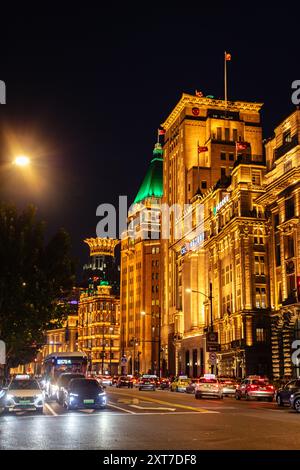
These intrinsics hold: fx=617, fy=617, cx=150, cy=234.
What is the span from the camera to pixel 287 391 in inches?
1289

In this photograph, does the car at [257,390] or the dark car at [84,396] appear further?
the car at [257,390]

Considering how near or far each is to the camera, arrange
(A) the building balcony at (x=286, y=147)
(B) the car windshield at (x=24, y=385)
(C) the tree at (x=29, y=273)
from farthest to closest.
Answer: (A) the building balcony at (x=286, y=147)
(C) the tree at (x=29, y=273)
(B) the car windshield at (x=24, y=385)

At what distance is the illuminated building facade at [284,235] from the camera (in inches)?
2356

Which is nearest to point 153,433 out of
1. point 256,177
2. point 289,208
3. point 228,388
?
point 228,388

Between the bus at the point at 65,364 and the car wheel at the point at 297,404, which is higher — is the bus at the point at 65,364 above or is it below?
above

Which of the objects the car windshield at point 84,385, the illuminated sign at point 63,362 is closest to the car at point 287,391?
the car windshield at point 84,385

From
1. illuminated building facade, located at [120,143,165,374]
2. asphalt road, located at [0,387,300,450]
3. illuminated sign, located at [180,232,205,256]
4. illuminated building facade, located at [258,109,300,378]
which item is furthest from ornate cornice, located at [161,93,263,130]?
asphalt road, located at [0,387,300,450]

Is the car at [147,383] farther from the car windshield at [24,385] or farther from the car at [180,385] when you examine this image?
the car windshield at [24,385]

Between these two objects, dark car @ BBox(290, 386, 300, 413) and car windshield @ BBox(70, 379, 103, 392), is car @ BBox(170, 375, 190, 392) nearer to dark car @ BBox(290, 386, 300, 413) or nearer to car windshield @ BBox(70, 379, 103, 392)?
car windshield @ BBox(70, 379, 103, 392)

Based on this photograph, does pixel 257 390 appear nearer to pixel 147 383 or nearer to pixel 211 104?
pixel 147 383

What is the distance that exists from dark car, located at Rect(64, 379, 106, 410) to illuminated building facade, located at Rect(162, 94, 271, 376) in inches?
1045

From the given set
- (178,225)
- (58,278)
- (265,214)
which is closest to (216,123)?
(178,225)
